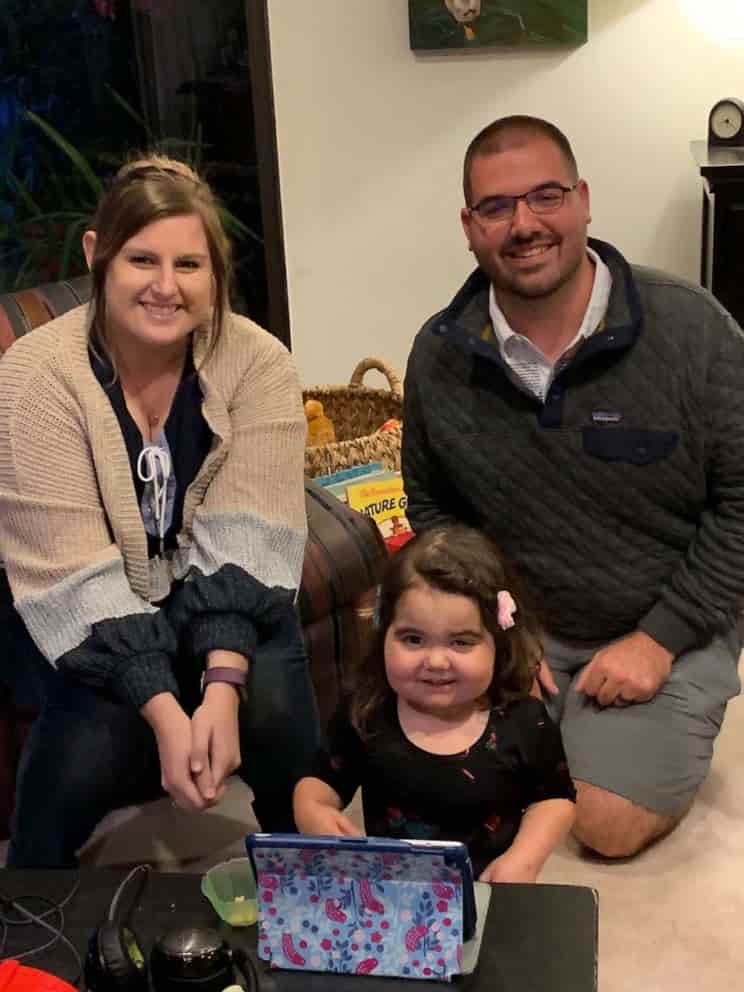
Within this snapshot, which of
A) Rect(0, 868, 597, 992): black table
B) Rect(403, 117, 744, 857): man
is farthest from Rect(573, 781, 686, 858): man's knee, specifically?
Rect(0, 868, 597, 992): black table

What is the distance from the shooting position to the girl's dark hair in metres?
1.58

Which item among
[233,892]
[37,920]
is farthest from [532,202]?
[37,920]

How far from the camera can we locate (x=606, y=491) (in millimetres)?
2006

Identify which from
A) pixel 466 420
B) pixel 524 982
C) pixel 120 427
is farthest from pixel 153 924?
pixel 466 420

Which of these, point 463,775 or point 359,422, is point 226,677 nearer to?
point 463,775

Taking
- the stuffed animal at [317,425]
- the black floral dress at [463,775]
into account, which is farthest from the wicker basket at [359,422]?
the black floral dress at [463,775]

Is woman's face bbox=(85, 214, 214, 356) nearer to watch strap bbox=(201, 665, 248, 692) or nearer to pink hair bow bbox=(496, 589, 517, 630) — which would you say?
watch strap bbox=(201, 665, 248, 692)

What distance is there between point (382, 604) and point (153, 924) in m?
0.51

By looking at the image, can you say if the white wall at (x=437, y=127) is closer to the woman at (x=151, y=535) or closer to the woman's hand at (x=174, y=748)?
the woman at (x=151, y=535)

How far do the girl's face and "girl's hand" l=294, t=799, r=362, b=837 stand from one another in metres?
0.17

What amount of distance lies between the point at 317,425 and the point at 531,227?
1140mm

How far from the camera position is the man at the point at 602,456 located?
1951 mm

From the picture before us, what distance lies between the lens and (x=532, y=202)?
1.95 meters

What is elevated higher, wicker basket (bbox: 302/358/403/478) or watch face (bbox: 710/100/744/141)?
watch face (bbox: 710/100/744/141)
